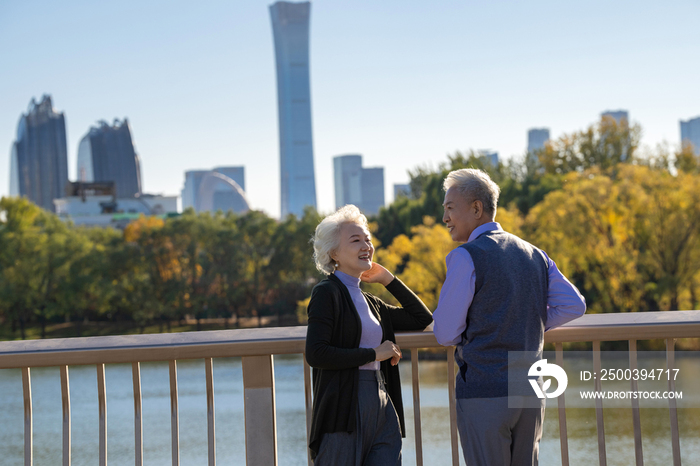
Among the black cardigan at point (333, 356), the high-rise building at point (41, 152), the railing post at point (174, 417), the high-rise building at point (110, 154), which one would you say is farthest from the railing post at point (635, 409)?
the high-rise building at point (41, 152)

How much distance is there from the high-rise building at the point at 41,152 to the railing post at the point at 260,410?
140323 mm

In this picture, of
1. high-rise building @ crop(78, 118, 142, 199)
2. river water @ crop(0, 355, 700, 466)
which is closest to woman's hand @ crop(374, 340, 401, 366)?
river water @ crop(0, 355, 700, 466)

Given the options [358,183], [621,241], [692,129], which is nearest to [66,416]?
[621,241]

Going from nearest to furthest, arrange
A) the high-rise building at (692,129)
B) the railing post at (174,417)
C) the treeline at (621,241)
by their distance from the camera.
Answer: the railing post at (174,417) → the treeline at (621,241) → the high-rise building at (692,129)

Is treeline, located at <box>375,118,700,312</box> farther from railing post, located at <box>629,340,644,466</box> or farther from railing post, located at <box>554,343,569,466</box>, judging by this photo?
railing post, located at <box>554,343,569,466</box>

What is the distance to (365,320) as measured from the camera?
2.31 metres

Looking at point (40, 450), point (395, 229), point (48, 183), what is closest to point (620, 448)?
point (40, 450)

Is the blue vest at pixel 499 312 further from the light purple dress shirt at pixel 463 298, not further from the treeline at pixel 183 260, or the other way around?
the treeline at pixel 183 260

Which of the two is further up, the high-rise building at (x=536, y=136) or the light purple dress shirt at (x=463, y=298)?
the high-rise building at (x=536, y=136)

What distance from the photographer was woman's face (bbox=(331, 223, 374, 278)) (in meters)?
2.33

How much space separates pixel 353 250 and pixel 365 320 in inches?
10.0

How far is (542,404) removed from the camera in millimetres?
2143

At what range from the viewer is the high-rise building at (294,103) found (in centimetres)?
13838

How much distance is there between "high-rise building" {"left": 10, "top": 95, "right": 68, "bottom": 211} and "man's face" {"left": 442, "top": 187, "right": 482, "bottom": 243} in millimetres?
140884
